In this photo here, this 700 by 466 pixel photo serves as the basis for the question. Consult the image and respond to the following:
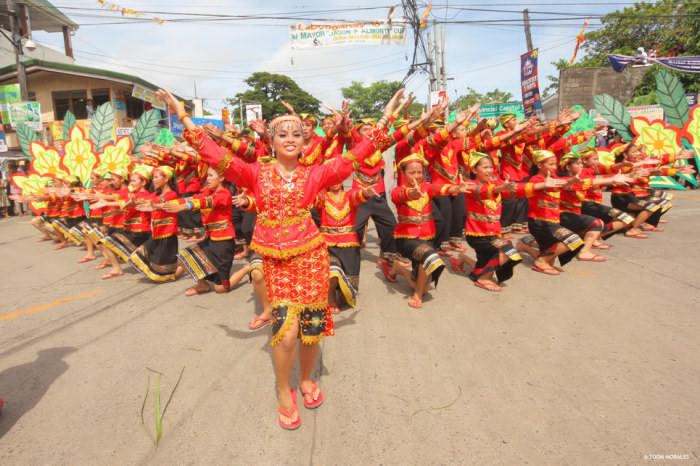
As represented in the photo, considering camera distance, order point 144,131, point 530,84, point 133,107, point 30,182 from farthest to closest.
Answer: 1. point 133,107
2. point 530,84
3. point 144,131
4. point 30,182

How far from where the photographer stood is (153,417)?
8.12 ft

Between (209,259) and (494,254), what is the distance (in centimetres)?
316

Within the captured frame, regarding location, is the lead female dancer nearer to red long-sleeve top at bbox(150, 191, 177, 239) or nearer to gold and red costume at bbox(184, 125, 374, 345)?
gold and red costume at bbox(184, 125, 374, 345)

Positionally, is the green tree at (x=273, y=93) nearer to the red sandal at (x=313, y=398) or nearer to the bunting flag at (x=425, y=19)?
the bunting flag at (x=425, y=19)

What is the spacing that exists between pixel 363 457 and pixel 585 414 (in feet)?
4.21

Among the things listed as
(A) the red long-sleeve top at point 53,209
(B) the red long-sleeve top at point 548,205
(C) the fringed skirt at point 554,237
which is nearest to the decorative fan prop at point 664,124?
(B) the red long-sleeve top at point 548,205

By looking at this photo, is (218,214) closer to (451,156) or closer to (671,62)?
(451,156)

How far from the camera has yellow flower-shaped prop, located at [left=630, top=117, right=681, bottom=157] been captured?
8.52 meters

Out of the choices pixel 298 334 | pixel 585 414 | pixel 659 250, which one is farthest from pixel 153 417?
pixel 659 250

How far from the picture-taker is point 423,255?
159 inches

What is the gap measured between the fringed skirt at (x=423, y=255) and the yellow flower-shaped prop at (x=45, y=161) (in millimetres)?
7369

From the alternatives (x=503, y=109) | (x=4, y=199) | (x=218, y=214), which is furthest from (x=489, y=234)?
(x=4, y=199)

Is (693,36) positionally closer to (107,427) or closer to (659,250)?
(659,250)

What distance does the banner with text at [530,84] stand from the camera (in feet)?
49.1
